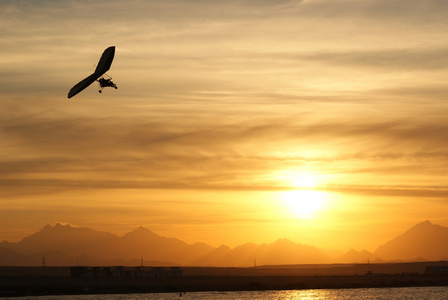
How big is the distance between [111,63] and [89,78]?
195 inches

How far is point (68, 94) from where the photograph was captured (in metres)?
115

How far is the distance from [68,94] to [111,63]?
1175cm

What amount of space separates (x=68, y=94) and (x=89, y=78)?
22.9 ft

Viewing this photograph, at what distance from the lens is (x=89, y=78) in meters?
110

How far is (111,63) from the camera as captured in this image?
108 meters

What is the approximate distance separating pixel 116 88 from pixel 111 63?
4.46 meters

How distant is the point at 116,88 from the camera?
11062cm

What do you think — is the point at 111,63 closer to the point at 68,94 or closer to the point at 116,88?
the point at 116,88

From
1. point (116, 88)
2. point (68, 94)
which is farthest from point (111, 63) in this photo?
→ point (68, 94)
